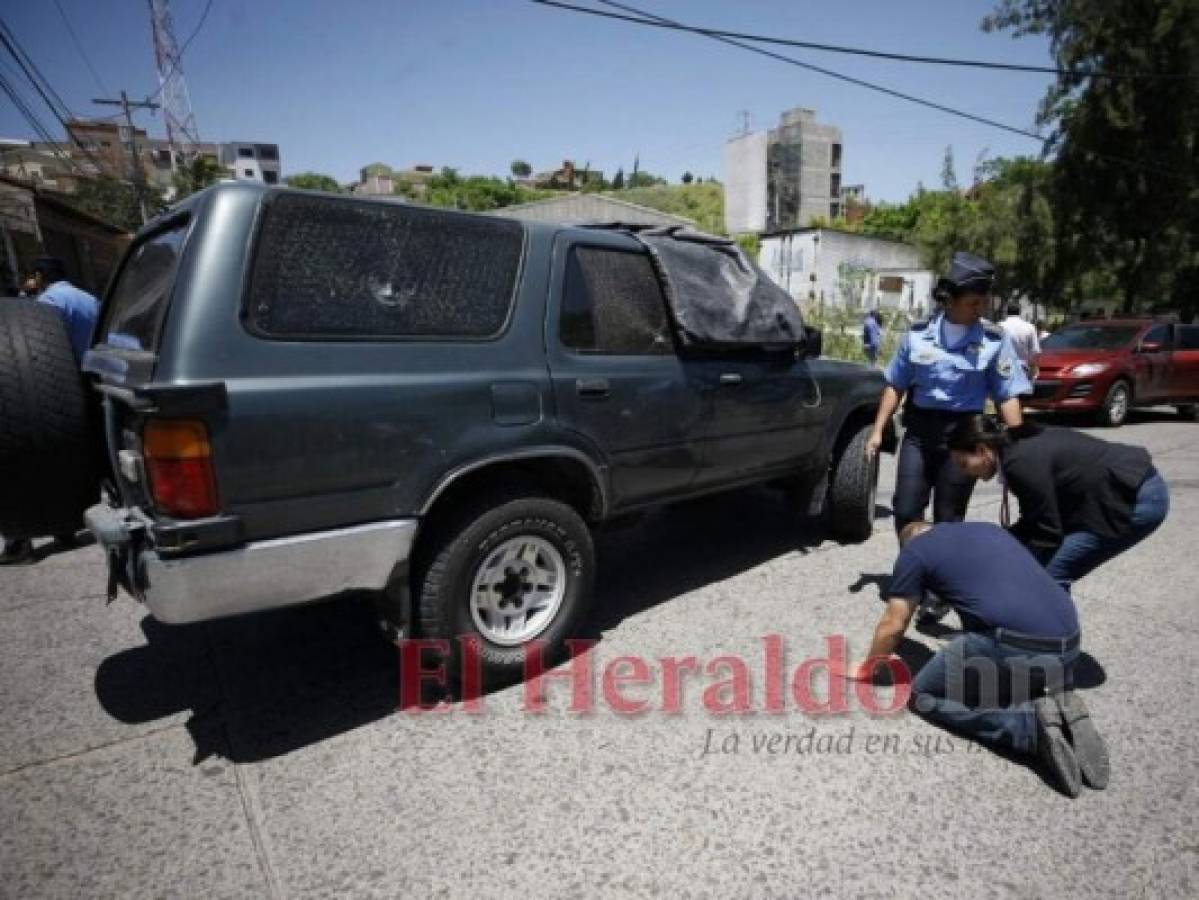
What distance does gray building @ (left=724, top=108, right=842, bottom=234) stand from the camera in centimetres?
7575

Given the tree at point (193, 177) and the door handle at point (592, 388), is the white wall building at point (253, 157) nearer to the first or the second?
the tree at point (193, 177)

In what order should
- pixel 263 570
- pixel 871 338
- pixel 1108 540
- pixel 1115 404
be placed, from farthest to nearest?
pixel 871 338 < pixel 1115 404 < pixel 1108 540 < pixel 263 570

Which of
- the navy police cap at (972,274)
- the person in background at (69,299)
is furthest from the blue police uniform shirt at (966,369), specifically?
the person in background at (69,299)

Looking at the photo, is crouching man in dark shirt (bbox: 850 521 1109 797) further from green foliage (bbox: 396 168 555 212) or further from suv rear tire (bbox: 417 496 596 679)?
green foliage (bbox: 396 168 555 212)

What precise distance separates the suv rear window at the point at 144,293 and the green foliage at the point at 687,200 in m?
88.8

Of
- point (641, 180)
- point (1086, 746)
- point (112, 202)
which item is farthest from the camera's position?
point (641, 180)

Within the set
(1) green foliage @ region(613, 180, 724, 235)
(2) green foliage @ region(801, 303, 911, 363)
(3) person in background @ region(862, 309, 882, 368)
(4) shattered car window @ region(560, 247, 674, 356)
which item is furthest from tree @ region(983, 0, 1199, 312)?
(1) green foliage @ region(613, 180, 724, 235)

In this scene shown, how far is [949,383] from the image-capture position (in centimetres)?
352

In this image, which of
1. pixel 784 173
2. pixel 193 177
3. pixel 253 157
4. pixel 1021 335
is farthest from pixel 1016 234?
pixel 253 157

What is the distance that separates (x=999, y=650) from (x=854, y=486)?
2149mm

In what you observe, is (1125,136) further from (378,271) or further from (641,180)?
(641,180)

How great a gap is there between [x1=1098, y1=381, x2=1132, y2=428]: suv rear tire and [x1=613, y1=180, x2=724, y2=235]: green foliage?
265 ft

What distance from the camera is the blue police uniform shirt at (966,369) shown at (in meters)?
3.50

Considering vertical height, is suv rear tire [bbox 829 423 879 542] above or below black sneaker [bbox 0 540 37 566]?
above
